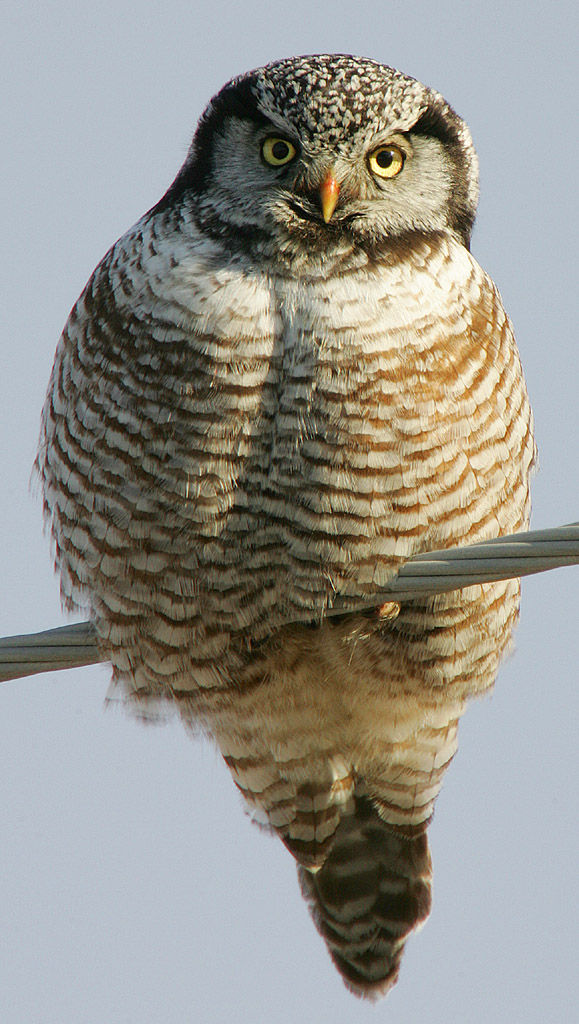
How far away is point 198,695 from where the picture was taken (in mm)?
4703

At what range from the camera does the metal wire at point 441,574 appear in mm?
3275

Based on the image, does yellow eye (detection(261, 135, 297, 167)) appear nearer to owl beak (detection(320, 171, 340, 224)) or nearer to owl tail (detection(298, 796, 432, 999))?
owl beak (detection(320, 171, 340, 224))

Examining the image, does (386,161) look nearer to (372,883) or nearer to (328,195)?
(328,195)

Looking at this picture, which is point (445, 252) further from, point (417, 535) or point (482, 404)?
point (417, 535)

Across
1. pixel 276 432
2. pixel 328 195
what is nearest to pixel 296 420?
pixel 276 432

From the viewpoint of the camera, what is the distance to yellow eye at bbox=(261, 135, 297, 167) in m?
4.34

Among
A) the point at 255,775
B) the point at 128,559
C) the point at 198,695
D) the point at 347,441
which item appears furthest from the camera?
the point at 255,775

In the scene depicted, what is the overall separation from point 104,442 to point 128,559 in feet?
1.33

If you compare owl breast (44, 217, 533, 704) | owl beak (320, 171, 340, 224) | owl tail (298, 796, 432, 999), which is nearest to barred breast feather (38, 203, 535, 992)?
owl breast (44, 217, 533, 704)

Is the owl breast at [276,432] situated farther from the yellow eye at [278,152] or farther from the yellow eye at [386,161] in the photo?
the yellow eye at [278,152]

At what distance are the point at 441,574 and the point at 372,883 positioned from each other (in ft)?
7.05

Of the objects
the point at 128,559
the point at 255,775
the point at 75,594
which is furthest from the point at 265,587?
the point at 255,775

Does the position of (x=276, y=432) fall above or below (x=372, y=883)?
above

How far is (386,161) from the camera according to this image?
4414 mm
